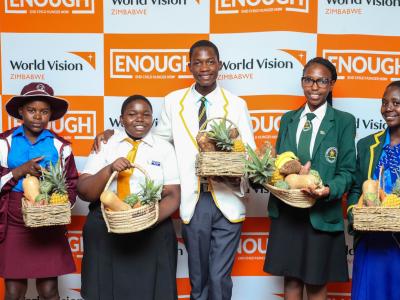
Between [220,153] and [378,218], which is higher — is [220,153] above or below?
above

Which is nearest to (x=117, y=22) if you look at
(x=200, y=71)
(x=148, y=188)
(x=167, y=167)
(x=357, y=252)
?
(x=200, y=71)

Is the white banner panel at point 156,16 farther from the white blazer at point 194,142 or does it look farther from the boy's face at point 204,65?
the white blazer at point 194,142

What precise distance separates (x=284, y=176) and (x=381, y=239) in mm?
568

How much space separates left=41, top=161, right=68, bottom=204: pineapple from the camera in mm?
2547

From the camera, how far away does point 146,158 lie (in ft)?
8.76

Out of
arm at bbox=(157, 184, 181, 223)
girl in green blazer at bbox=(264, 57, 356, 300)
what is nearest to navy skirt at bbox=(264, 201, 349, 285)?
girl in green blazer at bbox=(264, 57, 356, 300)

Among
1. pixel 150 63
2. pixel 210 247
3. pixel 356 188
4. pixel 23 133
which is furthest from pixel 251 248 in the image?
pixel 23 133

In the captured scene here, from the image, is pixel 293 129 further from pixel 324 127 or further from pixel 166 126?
pixel 166 126

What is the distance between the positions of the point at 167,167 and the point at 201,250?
55 centimetres

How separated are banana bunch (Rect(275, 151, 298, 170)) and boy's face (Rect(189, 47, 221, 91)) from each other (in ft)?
2.20

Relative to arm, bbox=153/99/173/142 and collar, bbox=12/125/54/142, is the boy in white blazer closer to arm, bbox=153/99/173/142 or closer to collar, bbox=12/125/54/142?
arm, bbox=153/99/173/142

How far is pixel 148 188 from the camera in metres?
2.43

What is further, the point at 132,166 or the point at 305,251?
the point at 305,251

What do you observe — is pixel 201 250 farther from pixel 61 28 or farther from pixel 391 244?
pixel 61 28
